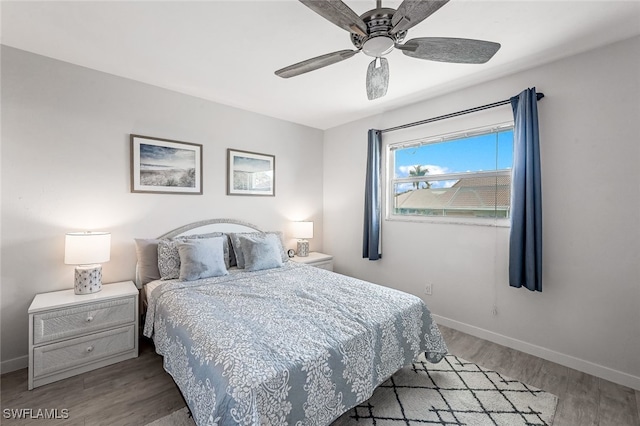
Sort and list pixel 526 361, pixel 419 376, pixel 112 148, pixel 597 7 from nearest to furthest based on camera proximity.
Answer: pixel 597 7 → pixel 419 376 → pixel 526 361 → pixel 112 148

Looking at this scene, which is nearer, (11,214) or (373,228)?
(11,214)

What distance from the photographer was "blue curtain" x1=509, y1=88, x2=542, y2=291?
2314 millimetres

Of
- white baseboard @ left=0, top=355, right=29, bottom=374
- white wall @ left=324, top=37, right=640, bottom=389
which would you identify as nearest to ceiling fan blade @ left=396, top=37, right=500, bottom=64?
white wall @ left=324, top=37, right=640, bottom=389

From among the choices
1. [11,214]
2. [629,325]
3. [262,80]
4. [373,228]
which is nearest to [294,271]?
[373,228]

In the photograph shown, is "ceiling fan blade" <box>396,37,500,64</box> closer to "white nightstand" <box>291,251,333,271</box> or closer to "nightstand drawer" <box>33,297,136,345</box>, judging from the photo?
"white nightstand" <box>291,251,333,271</box>

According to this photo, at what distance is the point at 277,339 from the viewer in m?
1.47

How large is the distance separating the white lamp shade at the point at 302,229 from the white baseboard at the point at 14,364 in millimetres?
2779

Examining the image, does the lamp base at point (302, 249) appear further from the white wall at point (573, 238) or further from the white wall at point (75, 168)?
the white wall at point (573, 238)

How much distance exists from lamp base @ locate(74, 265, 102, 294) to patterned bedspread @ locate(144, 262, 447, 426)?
1.54 ft

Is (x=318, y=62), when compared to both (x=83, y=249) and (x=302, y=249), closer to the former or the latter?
(x=83, y=249)

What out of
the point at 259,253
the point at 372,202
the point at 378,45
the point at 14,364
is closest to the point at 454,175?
the point at 372,202

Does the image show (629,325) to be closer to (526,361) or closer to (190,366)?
(526,361)

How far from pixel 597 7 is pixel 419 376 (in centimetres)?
276

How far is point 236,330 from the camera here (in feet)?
5.08
